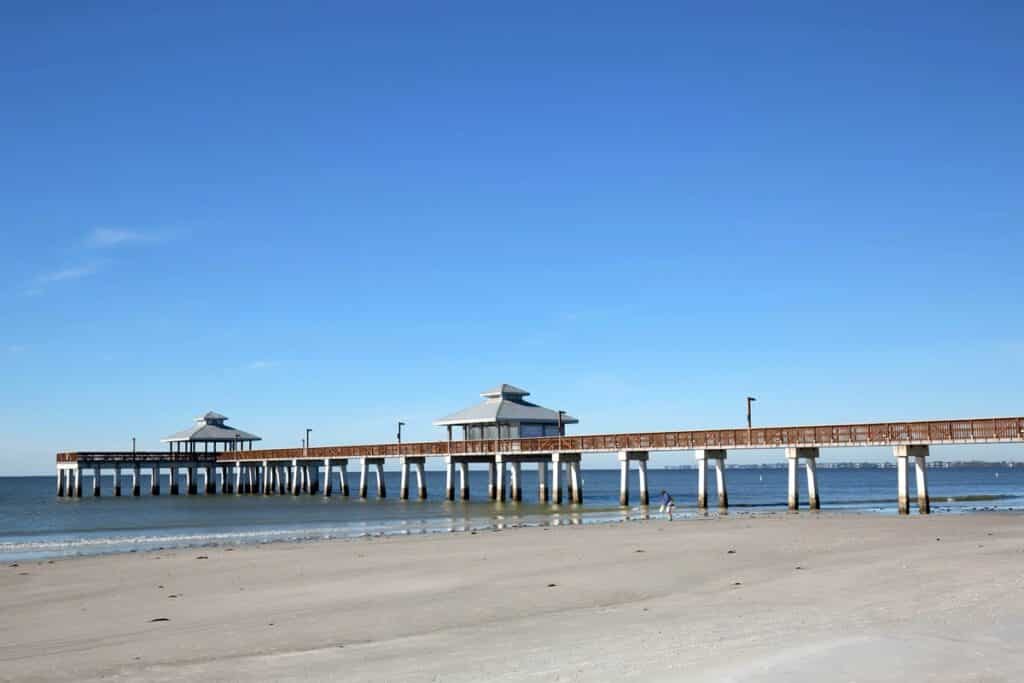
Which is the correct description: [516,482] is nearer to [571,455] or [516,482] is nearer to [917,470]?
[571,455]

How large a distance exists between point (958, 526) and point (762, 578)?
1510 centimetres

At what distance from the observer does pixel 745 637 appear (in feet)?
36.5

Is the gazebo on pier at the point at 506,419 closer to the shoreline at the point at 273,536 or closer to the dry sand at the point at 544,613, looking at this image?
the shoreline at the point at 273,536

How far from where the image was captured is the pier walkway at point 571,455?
123 feet

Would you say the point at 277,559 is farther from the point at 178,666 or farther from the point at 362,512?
the point at 362,512

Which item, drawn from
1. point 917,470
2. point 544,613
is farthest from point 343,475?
point 544,613

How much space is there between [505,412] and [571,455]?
7.99 meters

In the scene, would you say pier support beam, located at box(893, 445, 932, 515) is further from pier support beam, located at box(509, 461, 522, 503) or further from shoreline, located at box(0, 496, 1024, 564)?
pier support beam, located at box(509, 461, 522, 503)

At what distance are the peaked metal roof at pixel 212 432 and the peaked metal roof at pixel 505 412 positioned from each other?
115 feet

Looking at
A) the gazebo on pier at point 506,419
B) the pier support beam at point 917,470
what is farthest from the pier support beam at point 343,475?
the pier support beam at point 917,470

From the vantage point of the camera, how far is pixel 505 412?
6450cm

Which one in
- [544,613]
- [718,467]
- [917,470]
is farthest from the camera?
[718,467]

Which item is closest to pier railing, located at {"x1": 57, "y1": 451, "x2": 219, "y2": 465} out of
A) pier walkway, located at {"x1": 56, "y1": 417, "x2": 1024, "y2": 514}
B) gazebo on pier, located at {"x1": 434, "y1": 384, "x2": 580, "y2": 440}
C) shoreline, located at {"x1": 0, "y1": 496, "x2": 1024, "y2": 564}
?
pier walkway, located at {"x1": 56, "y1": 417, "x2": 1024, "y2": 514}

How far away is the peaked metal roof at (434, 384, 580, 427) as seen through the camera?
63938 millimetres
